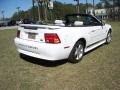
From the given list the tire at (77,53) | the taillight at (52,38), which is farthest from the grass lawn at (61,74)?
the taillight at (52,38)

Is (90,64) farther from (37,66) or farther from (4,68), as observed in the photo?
(4,68)

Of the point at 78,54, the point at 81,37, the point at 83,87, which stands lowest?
the point at 83,87

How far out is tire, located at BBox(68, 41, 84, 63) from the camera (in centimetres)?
604

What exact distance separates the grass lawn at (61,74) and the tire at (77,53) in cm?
15

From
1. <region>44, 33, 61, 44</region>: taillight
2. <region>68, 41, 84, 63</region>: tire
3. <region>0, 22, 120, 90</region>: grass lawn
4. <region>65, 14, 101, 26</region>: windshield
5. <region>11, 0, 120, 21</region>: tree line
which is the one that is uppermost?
<region>11, 0, 120, 21</region>: tree line

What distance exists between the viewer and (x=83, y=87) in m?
4.51

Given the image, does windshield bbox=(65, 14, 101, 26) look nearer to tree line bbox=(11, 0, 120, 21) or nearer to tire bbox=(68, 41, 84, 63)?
tire bbox=(68, 41, 84, 63)

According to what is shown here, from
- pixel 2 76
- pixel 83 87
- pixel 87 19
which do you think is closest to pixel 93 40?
pixel 87 19

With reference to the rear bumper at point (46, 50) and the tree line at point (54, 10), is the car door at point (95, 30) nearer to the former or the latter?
the rear bumper at point (46, 50)

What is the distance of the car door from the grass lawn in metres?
0.66

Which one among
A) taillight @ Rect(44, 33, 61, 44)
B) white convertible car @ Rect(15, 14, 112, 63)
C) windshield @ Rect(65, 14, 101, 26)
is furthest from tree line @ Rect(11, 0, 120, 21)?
taillight @ Rect(44, 33, 61, 44)

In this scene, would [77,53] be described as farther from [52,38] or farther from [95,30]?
[95,30]

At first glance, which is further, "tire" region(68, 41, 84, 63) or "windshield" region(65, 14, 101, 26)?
"windshield" region(65, 14, 101, 26)

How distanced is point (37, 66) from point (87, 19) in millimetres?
2714
